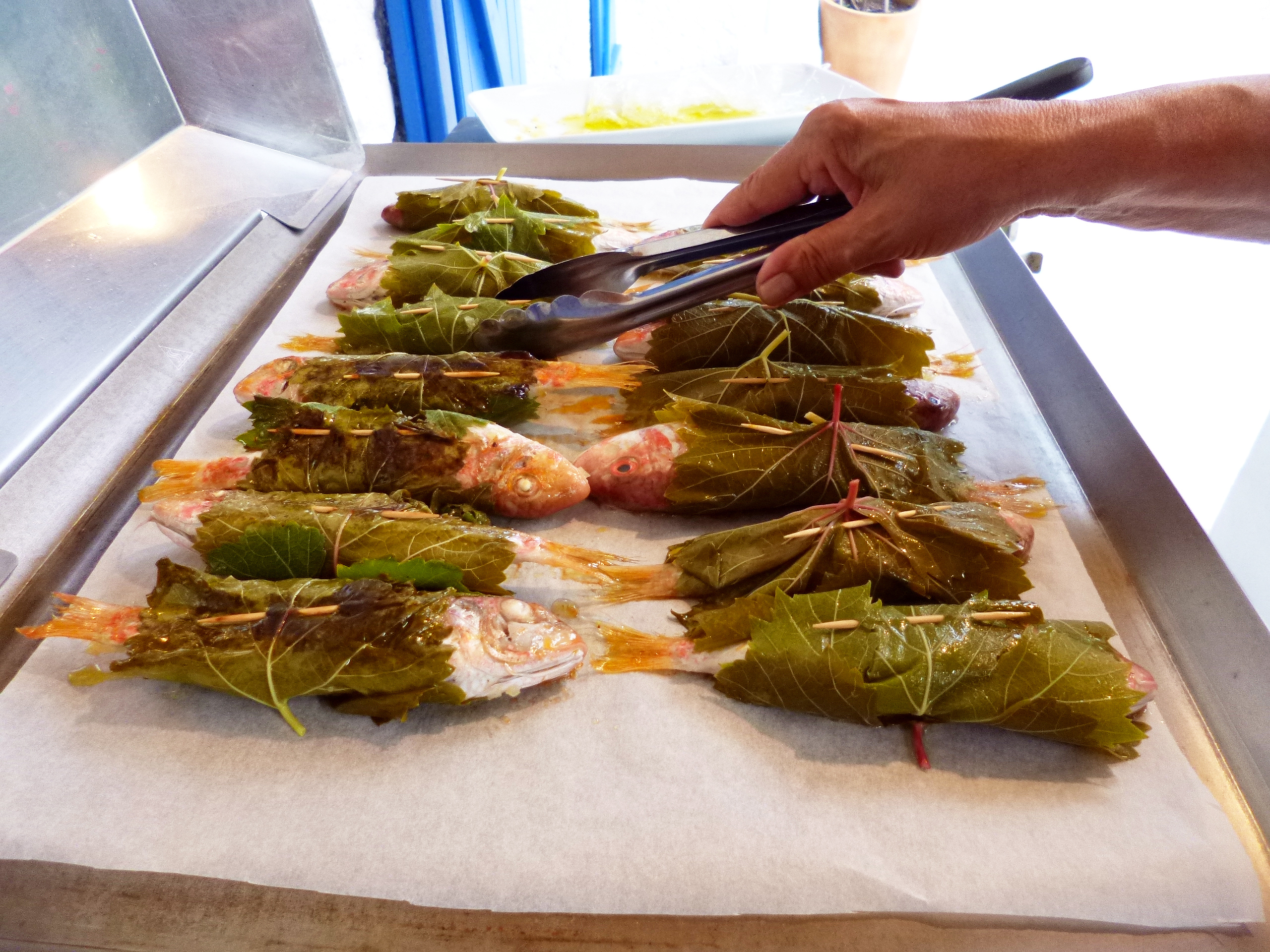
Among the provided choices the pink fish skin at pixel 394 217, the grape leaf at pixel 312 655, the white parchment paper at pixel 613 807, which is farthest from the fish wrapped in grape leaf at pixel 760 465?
the pink fish skin at pixel 394 217

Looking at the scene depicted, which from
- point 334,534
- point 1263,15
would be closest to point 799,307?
point 334,534

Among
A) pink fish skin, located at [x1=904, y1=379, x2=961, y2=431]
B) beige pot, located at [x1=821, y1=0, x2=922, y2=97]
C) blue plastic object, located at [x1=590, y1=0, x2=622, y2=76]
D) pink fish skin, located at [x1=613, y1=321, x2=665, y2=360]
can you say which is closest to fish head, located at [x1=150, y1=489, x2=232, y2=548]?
pink fish skin, located at [x1=613, y1=321, x2=665, y2=360]

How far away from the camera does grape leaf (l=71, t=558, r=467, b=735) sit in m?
1.79

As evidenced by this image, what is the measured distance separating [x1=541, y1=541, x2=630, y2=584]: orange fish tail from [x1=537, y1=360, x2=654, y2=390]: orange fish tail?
78 centimetres

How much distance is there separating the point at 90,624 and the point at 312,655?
627mm

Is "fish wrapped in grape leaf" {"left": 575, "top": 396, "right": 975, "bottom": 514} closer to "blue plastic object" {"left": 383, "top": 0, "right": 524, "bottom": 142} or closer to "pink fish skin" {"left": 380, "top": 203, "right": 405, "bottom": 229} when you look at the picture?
"pink fish skin" {"left": 380, "top": 203, "right": 405, "bottom": 229}

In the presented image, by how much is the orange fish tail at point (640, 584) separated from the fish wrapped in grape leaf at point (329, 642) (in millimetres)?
225

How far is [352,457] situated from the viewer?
2.36 m

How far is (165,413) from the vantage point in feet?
8.39

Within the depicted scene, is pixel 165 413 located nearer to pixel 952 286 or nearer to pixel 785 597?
pixel 785 597

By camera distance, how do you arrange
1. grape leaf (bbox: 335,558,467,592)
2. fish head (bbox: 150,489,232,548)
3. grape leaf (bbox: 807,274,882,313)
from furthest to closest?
1. grape leaf (bbox: 807,274,882,313)
2. fish head (bbox: 150,489,232,548)
3. grape leaf (bbox: 335,558,467,592)

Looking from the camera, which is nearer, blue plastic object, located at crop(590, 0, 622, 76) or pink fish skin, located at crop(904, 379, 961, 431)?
pink fish skin, located at crop(904, 379, 961, 431)

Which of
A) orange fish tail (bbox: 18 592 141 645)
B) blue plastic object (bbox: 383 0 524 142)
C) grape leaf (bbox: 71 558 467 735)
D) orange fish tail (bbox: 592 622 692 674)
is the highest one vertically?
blue plastic object (bbox: 383 0 524 142)

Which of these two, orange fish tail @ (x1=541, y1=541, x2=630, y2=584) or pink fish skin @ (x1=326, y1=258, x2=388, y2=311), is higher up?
pink fish skin @ (x1=326, y1=258, x2=388, y2=311)
